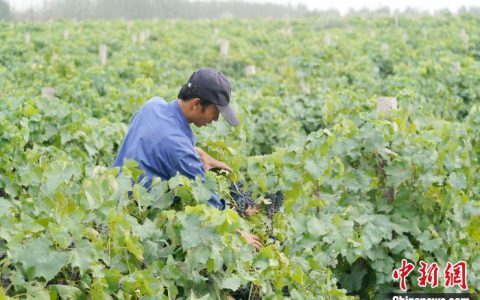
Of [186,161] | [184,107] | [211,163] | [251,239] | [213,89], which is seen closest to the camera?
[251,239]

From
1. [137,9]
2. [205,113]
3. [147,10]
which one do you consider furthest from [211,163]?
[147,10]

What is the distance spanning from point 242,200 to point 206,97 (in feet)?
2.04

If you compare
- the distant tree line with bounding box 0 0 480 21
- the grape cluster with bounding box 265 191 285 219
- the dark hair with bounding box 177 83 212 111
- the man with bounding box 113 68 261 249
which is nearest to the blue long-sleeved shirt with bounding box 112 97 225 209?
the man with bounding box 113 68 261 249

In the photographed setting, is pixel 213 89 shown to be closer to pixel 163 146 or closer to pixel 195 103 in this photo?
pixel 195 103

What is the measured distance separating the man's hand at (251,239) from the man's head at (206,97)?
0.74m

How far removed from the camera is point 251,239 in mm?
3471

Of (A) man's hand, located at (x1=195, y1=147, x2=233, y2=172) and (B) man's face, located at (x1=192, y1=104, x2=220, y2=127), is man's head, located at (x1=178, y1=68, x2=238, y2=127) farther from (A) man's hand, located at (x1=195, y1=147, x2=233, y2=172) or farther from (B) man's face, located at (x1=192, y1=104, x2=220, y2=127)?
(A) man's hand, located at (x1=195, y1=147, x2=233, y2=172)

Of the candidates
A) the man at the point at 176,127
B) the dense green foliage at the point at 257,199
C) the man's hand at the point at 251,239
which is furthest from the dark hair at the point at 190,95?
the man's hand at the point at 251,239

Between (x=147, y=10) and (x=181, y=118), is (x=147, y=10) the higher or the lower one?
the lower one

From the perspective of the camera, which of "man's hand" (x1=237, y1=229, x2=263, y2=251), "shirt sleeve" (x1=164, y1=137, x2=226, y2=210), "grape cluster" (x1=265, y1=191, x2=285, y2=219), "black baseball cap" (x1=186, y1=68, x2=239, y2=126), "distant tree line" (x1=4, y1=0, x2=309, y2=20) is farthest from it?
"distant tree line" (x1=4, y1=0, x2=309, y2=20)

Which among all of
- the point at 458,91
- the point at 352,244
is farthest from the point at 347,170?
the point at 458,91

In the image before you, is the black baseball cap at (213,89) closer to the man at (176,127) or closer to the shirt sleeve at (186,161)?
the man at (176,127)

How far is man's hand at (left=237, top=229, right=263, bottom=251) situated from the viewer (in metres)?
3.37

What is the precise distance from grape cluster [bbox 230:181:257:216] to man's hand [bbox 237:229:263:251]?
1.36 ft
